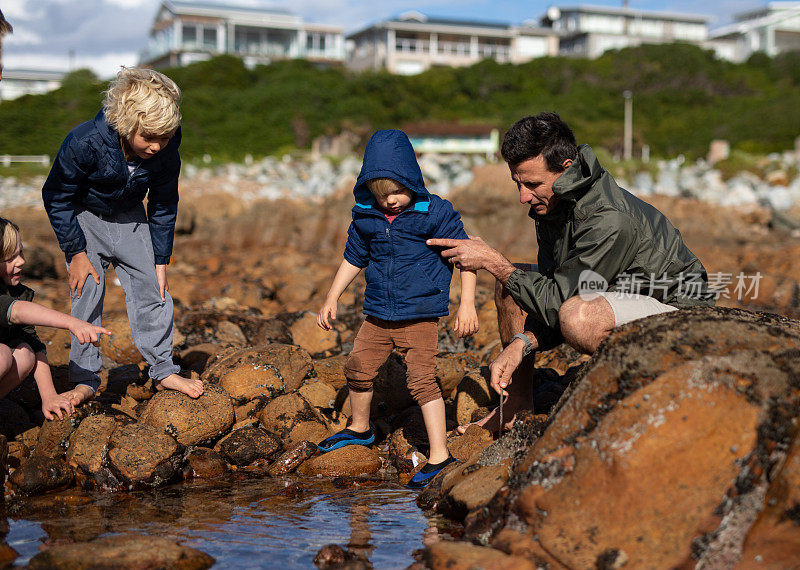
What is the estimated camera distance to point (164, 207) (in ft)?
14.7

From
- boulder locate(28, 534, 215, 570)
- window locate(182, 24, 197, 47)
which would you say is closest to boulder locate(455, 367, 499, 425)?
boulder locate(28, 534, 215, 570)

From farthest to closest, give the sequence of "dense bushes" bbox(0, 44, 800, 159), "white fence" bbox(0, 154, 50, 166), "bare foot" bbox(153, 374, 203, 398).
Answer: "dense bushes" bbox(0, 44, 800, 159) < "white fence" bbox(0, 154, 50, 166) < "bare foot" bbox(153, 374, 203, 398)

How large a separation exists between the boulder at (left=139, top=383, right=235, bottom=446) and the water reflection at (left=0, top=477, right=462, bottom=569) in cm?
35

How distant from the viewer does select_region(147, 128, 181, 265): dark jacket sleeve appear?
14.3 ft

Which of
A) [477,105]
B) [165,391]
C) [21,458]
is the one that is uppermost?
[477,105]

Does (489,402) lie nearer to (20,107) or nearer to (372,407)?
(372,407)

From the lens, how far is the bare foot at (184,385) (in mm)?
4336

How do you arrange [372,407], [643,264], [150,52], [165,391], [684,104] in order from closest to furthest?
[643,264] → [165,391] → [372,407] → [684,104] → [150,52]

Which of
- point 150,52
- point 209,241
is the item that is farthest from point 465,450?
point 150,52

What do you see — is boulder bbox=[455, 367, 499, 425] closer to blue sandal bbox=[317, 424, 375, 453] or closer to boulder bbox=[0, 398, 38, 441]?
blue sandal bbox=[317, 424, 375, 453]

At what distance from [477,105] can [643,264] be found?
29.8 meters

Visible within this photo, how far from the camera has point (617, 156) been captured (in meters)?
29.5

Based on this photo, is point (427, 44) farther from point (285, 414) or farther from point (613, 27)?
point (285, 414)

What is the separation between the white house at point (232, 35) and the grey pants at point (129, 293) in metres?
Result: 39.8
